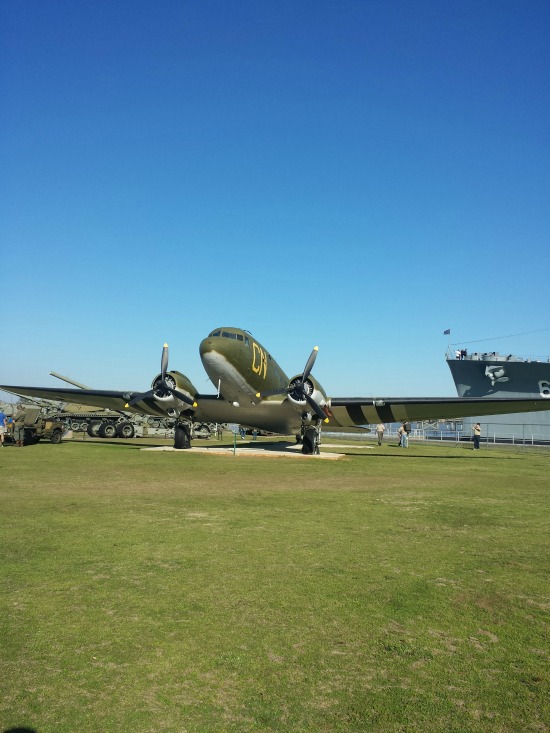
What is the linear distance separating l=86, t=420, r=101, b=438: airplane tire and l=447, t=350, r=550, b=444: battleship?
40122 millimetres

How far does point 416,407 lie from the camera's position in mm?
25188

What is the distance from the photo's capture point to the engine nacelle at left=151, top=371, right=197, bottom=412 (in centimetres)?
2431

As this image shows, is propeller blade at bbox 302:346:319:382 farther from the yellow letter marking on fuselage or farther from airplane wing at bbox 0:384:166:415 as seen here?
airplane wing at bbox 0:384:166:415

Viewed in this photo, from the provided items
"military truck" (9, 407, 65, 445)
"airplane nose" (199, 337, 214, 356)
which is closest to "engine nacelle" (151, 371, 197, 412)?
Result: "airplane nose" (199, 337, 214, 356)

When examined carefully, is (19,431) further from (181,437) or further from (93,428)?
(93,428)

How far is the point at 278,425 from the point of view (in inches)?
1041

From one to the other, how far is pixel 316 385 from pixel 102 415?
2217 centimetres

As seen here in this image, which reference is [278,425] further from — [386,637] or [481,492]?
[386,637]

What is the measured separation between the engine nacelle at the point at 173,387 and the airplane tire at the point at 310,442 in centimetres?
583

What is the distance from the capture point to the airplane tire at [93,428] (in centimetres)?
3859

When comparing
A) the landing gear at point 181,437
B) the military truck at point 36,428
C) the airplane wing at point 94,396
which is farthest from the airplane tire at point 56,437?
the landing gear at point 181,437

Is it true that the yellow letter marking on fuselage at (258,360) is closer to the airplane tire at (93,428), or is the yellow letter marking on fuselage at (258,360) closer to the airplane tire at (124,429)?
the airplane tire at (124,429)

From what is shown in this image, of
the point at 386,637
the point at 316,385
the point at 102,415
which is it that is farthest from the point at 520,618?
the point at 102,415

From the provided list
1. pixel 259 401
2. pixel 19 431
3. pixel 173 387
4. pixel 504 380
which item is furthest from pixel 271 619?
pixel 504 380
